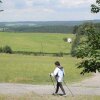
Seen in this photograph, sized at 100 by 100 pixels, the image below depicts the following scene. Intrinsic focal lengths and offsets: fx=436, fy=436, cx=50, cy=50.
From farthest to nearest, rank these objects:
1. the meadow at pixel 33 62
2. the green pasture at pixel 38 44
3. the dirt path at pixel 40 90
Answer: the green pasture at pixel 38 44
the meadow at pixel 33 62
the dirt path at pixel 40 90

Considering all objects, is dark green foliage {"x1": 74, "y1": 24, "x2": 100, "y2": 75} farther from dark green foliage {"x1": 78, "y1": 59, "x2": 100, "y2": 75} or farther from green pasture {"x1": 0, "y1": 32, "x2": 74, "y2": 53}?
green pasture {"x1": 0, "y1": 32, "x2": 74, "y2": 53}

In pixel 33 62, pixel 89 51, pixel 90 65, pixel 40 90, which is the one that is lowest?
pixel 33 62

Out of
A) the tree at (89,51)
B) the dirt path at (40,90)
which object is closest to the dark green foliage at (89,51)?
the tree at (89,51)

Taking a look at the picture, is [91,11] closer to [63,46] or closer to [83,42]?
[83,42]

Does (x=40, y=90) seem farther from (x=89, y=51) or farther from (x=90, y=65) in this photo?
(x=89, y=51)

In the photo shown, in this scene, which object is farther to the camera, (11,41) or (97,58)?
(11,41)

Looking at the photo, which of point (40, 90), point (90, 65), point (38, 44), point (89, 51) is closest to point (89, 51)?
point (89, 51)

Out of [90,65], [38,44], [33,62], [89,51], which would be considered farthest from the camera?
[38,44]

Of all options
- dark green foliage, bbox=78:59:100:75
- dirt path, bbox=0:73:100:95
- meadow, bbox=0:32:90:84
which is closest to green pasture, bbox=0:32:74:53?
meadow, bbox=0:32:90:84

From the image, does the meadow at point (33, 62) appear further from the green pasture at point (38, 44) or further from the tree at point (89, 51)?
the tree at point (89, 51)

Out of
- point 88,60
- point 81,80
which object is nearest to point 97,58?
point 88,60

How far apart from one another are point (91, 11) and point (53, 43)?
113612mm

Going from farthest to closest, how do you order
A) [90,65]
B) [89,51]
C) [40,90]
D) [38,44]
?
[38,44], [40,90], [90,65], [89,51]

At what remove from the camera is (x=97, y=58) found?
13031 mm
